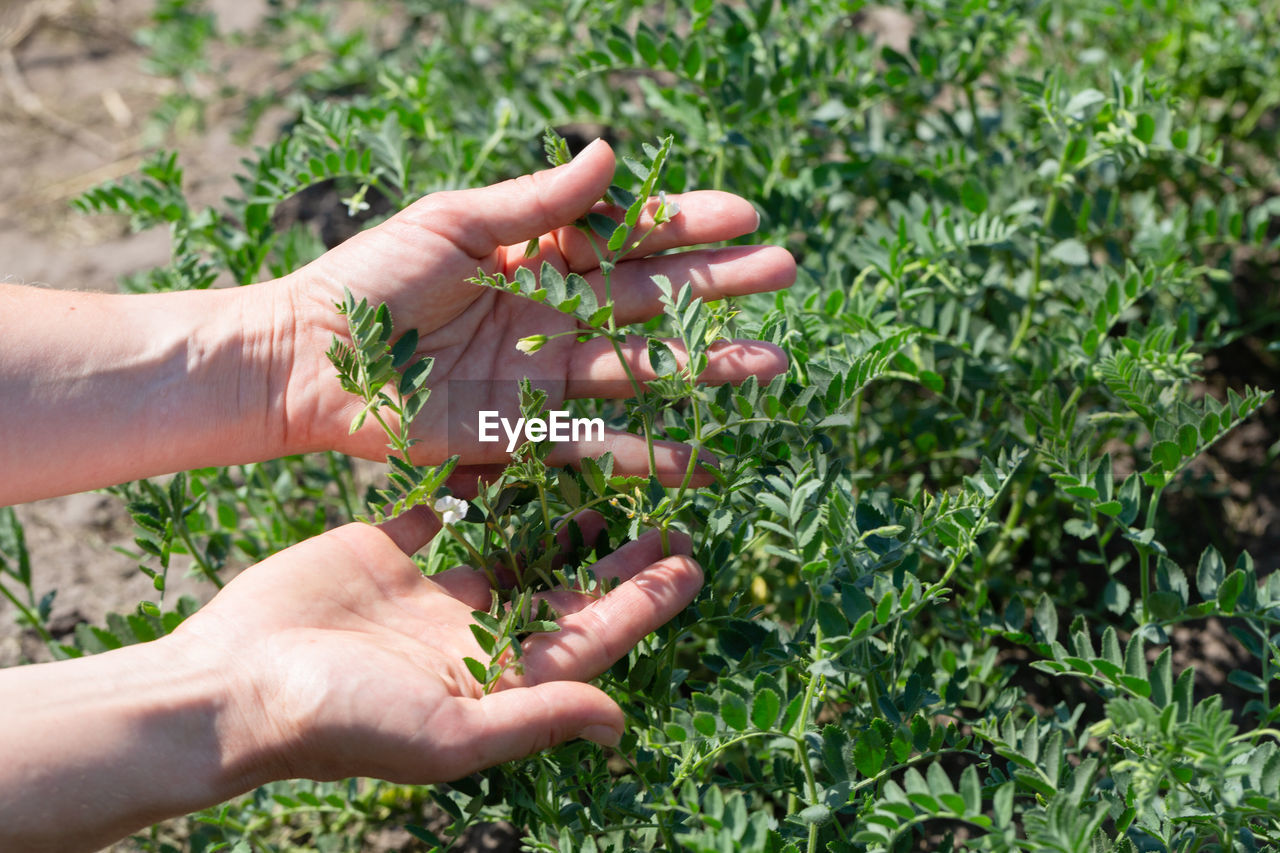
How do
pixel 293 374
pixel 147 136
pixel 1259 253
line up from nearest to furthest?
pixel 293 374
pixel 1259 253
pixel 147 136

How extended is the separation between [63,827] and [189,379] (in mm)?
765

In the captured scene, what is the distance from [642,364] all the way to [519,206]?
30cm

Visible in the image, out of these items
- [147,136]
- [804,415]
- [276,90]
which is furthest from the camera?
[276,90]

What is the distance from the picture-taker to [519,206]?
1.63m

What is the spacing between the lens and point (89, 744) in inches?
54.5

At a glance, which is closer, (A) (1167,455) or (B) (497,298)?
(A) (1167,455)

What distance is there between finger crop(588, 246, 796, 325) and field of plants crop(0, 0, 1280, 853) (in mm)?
64

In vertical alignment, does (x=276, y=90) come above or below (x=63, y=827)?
above

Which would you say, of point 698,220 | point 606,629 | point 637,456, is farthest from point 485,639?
point 698,220

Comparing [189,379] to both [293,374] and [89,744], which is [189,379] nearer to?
[293,374]

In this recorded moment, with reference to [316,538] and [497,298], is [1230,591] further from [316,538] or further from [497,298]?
[316,538]

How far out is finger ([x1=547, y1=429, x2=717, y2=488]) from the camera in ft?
5.41

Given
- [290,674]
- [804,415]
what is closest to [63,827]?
[290,674]

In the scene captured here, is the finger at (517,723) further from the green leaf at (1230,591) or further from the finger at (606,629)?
the green leaf at (1230,591)
